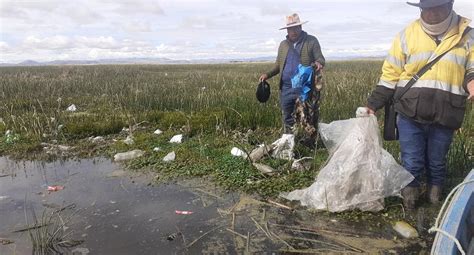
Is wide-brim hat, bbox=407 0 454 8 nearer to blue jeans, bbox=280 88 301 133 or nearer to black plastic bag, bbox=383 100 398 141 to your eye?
black plastic bag, bbox=383 100 398 141

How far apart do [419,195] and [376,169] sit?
2.26 feet

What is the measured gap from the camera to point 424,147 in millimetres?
3844

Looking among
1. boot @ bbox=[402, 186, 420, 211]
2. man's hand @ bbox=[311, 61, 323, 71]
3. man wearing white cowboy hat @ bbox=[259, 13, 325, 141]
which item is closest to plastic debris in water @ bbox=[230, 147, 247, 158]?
man wearing white cowboy hat @ bbox=[259, 13, 325, 141]

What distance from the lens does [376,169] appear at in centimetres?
379

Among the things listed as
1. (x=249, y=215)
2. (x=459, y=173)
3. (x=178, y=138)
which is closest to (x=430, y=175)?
(x=459, y=173)

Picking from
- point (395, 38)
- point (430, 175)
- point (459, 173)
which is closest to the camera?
point (395, 38)

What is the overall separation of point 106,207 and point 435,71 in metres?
3.43

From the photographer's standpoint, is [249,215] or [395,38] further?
[249,215]

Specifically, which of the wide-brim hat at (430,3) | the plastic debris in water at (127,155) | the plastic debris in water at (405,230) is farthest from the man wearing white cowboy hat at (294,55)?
the plastic debris in water at (405,230)

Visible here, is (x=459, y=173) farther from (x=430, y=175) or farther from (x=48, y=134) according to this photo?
(x=48, y=134)

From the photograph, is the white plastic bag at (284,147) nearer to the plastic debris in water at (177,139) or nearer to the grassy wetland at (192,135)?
the grassy wetland at (192,135)

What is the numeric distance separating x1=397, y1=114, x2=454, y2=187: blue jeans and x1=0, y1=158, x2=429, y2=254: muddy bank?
67 centimetres

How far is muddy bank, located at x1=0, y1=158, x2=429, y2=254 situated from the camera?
11.2 feet

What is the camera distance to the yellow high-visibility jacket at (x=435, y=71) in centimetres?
341
